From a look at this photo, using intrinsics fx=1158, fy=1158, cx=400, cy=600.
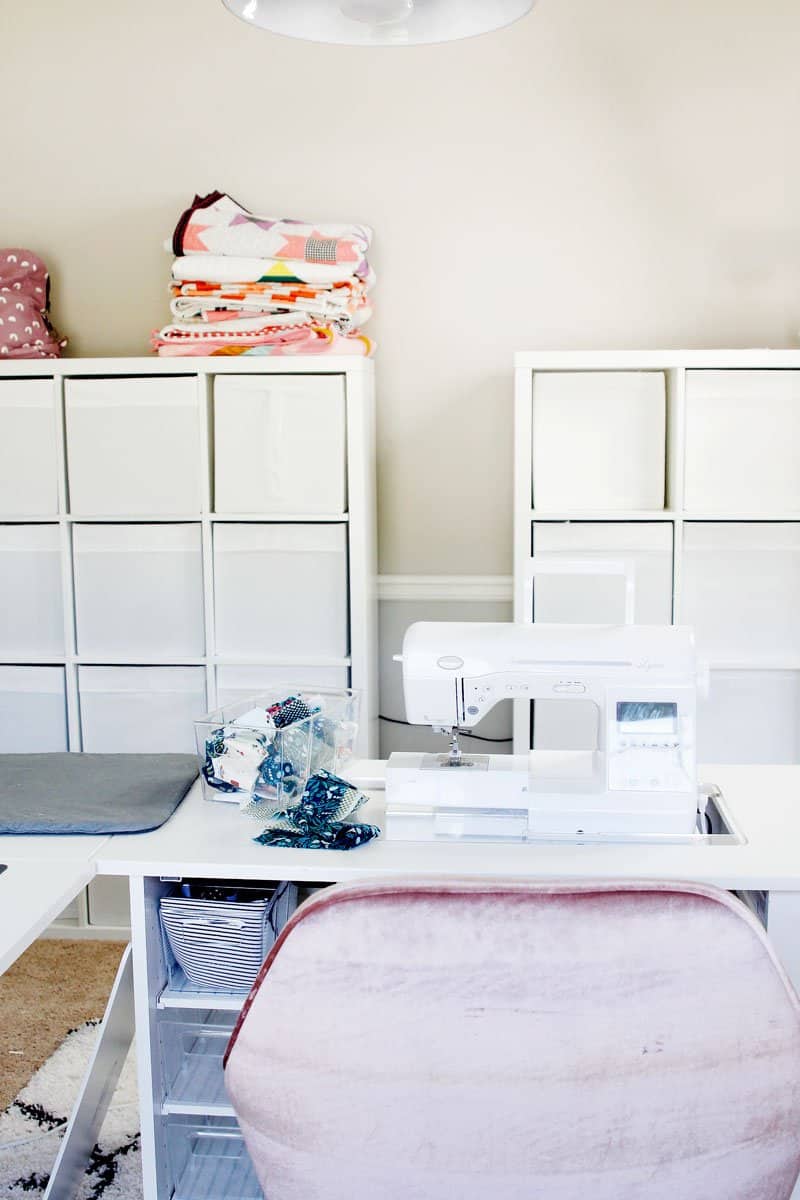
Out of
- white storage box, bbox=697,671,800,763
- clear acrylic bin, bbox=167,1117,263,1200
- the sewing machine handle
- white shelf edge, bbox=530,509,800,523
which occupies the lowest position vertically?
clear acrylic bin, bbox=167,1117,263,1200

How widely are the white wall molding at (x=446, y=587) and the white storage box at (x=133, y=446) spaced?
26.1 inches

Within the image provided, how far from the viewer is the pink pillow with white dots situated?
3047mm

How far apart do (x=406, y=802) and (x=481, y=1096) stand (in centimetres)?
75

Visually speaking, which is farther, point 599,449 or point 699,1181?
point 599,449

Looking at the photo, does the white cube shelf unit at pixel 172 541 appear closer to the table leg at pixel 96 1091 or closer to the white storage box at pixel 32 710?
the white storage box at pixel 32 710

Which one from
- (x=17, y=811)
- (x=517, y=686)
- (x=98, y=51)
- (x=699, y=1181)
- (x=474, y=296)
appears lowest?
(x=699, y=1181)

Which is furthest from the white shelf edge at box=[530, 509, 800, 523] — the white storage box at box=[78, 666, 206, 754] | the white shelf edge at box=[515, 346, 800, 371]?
the white storage box at box=[78, 666, 206, 754]

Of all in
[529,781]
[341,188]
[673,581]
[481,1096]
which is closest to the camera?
[481,1096]

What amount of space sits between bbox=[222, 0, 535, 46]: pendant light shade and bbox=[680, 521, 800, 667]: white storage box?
4.84 ft

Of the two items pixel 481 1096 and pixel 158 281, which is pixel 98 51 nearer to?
pixel 158 281

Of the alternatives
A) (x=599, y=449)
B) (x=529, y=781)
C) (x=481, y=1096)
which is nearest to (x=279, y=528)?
(x=599, y=449)

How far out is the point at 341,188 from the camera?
3207 mm

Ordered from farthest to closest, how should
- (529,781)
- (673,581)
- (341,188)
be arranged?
(341,188) → (673,581) → (529,781)

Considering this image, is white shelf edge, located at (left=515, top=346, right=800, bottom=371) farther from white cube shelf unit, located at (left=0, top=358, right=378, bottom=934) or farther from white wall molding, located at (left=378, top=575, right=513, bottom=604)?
white wall molding, located at (left=378, top=575, right=513, bottom=604)
